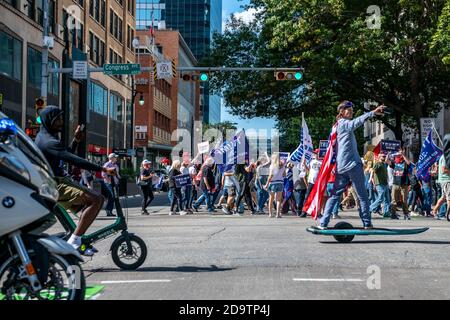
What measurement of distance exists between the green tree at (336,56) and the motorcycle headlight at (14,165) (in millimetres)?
20004

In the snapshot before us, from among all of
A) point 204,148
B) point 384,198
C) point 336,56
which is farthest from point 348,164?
point 336,56

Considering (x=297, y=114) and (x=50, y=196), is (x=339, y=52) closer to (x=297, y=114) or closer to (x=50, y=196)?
(x=297, y=114)

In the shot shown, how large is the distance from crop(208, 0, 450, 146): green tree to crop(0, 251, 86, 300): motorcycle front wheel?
19.9m

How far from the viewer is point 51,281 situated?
4438 millimetres

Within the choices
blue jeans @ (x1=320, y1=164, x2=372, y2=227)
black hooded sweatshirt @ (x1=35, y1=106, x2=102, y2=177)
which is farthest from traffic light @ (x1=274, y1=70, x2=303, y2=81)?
black hooded sweatshirt @ (x1=35, y1=106, x2=102, y2=177)

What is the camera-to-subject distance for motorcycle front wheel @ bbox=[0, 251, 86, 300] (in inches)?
171

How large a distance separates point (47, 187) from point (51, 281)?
647mm

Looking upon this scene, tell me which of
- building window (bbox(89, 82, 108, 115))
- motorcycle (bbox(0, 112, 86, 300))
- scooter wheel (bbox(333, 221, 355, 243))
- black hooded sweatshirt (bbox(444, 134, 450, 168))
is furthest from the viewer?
building window (bbox(89, 82, 108, 115))

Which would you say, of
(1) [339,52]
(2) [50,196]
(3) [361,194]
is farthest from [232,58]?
(2) [50,196]

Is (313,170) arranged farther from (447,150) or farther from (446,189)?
(447,150)

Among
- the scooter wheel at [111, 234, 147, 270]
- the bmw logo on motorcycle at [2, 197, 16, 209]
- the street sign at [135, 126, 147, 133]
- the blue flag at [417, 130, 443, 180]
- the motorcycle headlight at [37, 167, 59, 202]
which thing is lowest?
the scooter wheel at [111, 234, 147, 270]

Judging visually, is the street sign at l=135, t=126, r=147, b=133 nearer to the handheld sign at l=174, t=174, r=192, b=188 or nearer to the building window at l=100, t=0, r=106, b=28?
the building window at l=100, t=0, r=106, b=28

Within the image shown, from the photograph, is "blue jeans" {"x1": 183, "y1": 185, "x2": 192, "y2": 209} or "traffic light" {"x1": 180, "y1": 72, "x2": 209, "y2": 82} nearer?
"blue jeans" {"x1": 183, "y1": 185, "x2": 192, "y2": 209}

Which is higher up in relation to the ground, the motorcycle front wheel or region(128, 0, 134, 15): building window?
region(128, 0, 134, 15): building window
